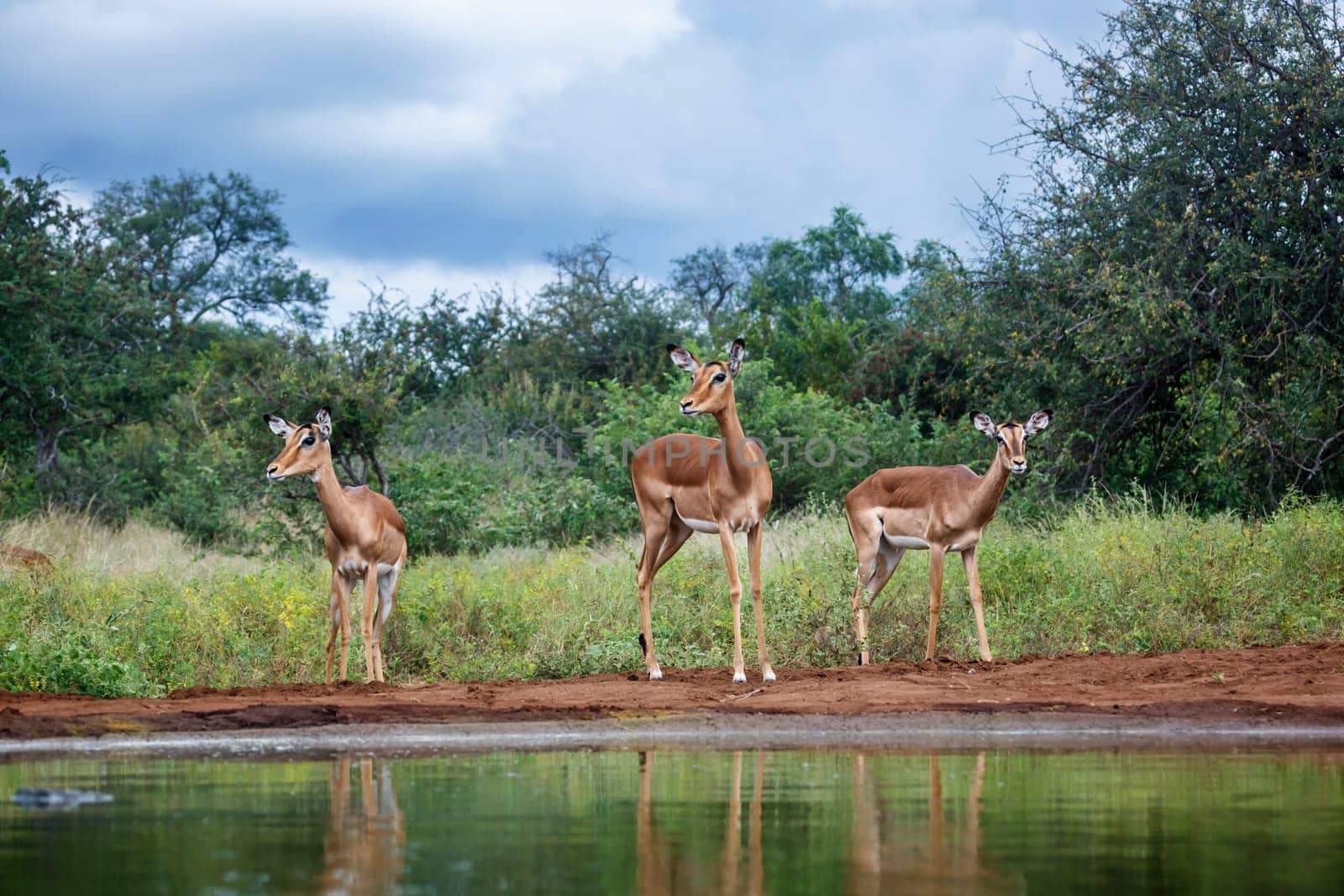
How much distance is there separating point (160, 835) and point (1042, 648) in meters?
10.3

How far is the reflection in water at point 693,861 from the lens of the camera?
17.3 feet

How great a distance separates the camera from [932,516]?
1466 centimetres

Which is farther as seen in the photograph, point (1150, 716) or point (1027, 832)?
point (1150, 716)

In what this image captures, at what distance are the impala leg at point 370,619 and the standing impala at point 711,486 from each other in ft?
7.57

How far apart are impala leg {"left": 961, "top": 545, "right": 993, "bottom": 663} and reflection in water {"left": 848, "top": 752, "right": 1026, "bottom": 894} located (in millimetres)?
6394

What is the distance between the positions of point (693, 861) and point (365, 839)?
4.51 feet

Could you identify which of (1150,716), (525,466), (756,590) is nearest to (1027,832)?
(1150,716)

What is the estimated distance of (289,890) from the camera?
5.20 m

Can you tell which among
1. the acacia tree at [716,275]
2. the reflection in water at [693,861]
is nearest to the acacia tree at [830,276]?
the acacia tree at [716,275]

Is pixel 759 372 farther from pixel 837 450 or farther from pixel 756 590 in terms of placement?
pixel 756 590

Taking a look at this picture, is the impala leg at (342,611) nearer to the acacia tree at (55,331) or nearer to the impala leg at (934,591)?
the impala leg at (934,591)

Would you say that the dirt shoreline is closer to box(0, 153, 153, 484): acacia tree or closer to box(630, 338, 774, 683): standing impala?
box(630, 338, 774, 683): standing impala

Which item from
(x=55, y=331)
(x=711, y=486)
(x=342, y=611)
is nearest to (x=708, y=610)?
(x=711, y=486)

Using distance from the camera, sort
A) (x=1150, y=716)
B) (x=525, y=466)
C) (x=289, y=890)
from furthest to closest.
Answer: (x=525, y=466) < (x=1150, y=716) < (x=289, y=890)
